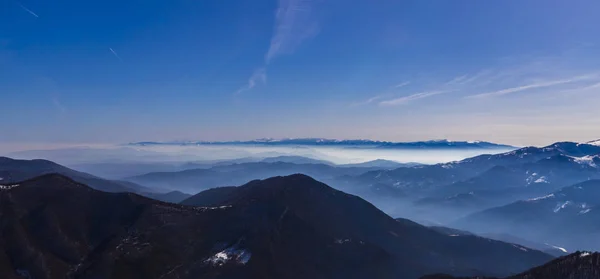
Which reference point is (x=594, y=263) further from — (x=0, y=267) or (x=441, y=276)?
(x=0, y=267)

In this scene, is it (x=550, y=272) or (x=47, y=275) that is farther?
(x=47, y=275)

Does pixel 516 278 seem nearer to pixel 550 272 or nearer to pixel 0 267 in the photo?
pixel 550 272

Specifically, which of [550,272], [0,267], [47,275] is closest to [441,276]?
[550,272]

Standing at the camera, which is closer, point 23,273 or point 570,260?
point 570,260

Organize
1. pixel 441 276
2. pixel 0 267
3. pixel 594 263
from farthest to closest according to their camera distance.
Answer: pixel 0 267 → pixel 441 276 → pixel 594 263

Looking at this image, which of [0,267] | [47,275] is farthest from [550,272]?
[0,267]

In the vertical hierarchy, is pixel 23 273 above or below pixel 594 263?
below

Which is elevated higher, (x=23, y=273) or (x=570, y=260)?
(x=570, y=260)

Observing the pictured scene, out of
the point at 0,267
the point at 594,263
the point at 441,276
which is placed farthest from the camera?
the point at 0,267
